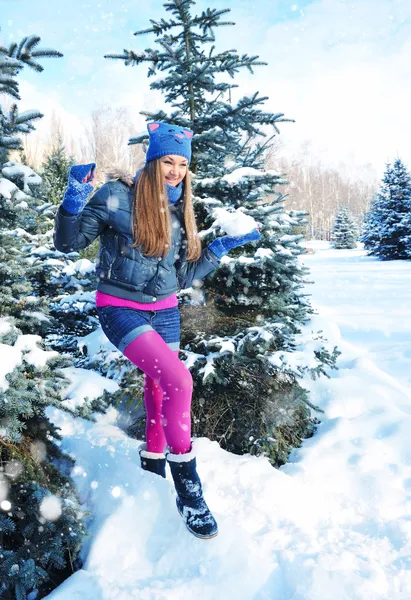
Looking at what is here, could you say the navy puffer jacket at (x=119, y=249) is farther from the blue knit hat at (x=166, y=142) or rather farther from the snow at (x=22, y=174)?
the snow at (x=22, y=174)

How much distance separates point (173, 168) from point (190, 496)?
1.71m

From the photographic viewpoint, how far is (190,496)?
6.27 feet

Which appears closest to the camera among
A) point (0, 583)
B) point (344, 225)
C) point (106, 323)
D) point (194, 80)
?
point (0, 583)

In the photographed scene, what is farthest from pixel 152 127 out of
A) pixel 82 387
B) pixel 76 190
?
pixel 82 387

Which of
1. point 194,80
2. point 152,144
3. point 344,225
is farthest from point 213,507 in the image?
point 344,225

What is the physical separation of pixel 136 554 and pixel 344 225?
38334 millimetres

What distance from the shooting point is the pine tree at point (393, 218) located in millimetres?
22688

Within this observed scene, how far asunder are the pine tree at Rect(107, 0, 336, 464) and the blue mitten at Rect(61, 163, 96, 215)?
1.49 metres

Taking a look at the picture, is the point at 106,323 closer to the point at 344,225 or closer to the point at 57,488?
the point at 57,488

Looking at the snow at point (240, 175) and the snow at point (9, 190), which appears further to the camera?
the snow at point (240, 175)

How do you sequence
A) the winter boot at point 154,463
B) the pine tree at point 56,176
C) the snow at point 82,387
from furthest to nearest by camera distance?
the pine tree at point 56,176 < the winter boot at point 154,463 < the snow at point 82,387

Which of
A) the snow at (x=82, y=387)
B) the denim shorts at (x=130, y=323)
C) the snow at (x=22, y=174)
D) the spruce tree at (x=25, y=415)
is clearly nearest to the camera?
the spruce tree at (x=25, y=415)

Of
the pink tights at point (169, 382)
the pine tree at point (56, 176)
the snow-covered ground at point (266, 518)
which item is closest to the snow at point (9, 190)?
the pink tights at point (169, 382)

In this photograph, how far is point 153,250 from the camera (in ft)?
6.86
